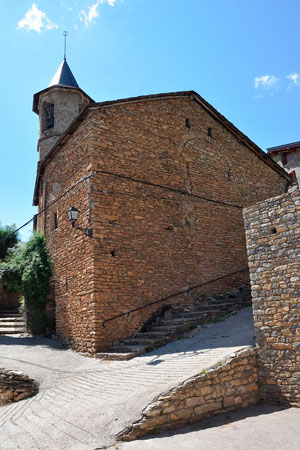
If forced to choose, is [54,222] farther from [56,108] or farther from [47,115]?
[47,115]

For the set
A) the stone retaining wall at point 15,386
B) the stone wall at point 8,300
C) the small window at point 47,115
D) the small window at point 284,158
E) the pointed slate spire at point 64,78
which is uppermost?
the pointed slate spire at point 64,78

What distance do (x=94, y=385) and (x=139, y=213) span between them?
493cm

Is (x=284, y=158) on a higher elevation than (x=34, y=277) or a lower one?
higher

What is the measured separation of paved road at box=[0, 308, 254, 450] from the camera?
14.9ft

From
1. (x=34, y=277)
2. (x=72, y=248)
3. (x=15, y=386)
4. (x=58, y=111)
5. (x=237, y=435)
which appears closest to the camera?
(x=237, y=435)

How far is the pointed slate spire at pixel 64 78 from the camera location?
648 inches

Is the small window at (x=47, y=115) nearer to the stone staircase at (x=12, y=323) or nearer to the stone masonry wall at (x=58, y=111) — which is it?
the stone masonry wall at (x=58, y=111)

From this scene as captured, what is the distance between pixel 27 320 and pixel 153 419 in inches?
340

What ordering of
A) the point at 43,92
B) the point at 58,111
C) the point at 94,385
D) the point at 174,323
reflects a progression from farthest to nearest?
1. the point at 43,92
2. the point at 58,111
3. the point at 174,323
4. the point at 94,385

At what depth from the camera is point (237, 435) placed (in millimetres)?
4633

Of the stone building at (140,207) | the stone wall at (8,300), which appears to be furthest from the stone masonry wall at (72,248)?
the stone wall at (8,300)

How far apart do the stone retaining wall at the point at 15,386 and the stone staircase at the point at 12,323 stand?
17.6 feet

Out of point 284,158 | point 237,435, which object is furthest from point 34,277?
point 284,158

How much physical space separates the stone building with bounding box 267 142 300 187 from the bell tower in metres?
11.3
